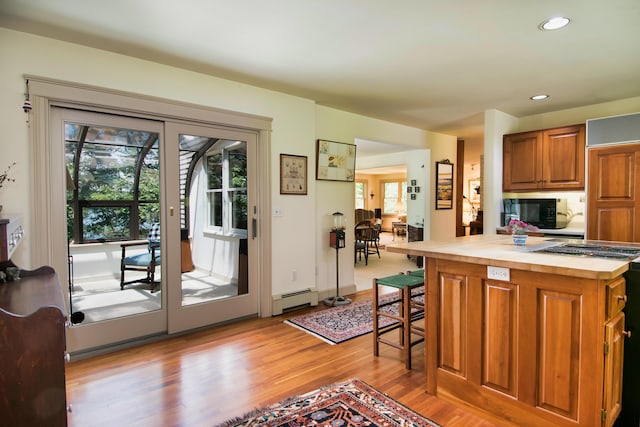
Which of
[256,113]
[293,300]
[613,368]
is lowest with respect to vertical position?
[293,300]

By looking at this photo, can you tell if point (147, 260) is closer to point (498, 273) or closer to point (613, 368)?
point (498, 273)

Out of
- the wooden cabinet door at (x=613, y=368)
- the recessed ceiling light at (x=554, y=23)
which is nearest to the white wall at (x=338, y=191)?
the recessed ceiling light at (x=554, y=23)

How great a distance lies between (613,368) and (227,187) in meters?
3.31

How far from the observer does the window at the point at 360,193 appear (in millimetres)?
14266

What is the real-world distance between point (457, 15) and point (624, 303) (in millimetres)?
1973

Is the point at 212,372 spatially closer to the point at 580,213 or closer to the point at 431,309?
the point at 431,309

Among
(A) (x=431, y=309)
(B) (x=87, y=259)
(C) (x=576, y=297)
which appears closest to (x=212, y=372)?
(B) (x=87, y=259)

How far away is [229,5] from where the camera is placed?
215 centimetres

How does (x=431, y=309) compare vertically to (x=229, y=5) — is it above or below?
below

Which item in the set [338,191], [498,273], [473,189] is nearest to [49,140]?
[338,191]

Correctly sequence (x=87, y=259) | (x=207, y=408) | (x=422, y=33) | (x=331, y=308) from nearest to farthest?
(x=207, y=408), (x=422, y=33), (x=87, y=259), (x=331, y=308)

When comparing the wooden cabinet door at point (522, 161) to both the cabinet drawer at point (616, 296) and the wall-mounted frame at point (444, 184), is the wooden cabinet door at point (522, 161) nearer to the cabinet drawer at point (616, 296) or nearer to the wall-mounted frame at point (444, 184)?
the wall-mounted frame at point (444, 184)

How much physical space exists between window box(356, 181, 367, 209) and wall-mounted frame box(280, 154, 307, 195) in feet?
33.7

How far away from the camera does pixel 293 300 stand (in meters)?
4.01
